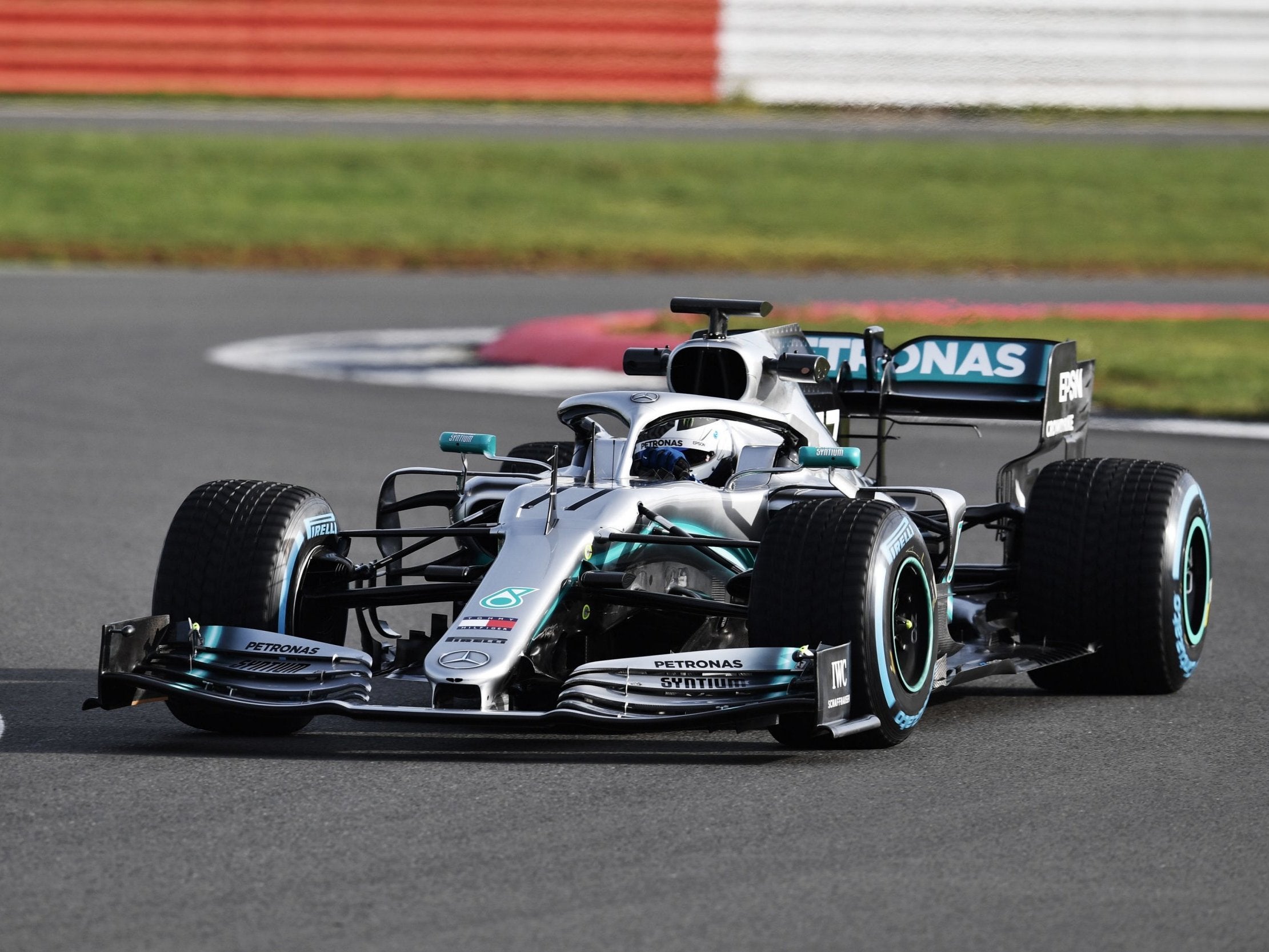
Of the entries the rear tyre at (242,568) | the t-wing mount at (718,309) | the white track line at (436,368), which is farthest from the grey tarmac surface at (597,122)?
the rear tyre at (242,568)

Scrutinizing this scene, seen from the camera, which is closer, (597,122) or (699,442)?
(699,442)

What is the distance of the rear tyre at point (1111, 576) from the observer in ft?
23.8

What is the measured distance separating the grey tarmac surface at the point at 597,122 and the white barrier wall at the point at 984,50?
1.37 ft

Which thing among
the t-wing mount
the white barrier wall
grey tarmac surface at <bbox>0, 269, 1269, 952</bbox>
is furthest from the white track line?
the white barrier wall

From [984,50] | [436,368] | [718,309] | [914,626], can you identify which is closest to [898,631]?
[914,626]

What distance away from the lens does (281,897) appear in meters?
4.78

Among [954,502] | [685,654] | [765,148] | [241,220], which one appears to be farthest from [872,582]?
[765,148]

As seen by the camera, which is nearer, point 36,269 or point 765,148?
point 36,269

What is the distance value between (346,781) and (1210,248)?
71.6ft

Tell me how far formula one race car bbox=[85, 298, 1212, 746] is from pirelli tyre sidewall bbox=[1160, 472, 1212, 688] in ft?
0.04

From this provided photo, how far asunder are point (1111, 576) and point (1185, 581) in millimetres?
369

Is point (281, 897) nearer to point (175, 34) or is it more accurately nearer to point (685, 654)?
point (685, 654)

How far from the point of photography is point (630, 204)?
2747cm

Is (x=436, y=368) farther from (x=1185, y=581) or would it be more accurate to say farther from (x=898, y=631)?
(x=898, y=631)
